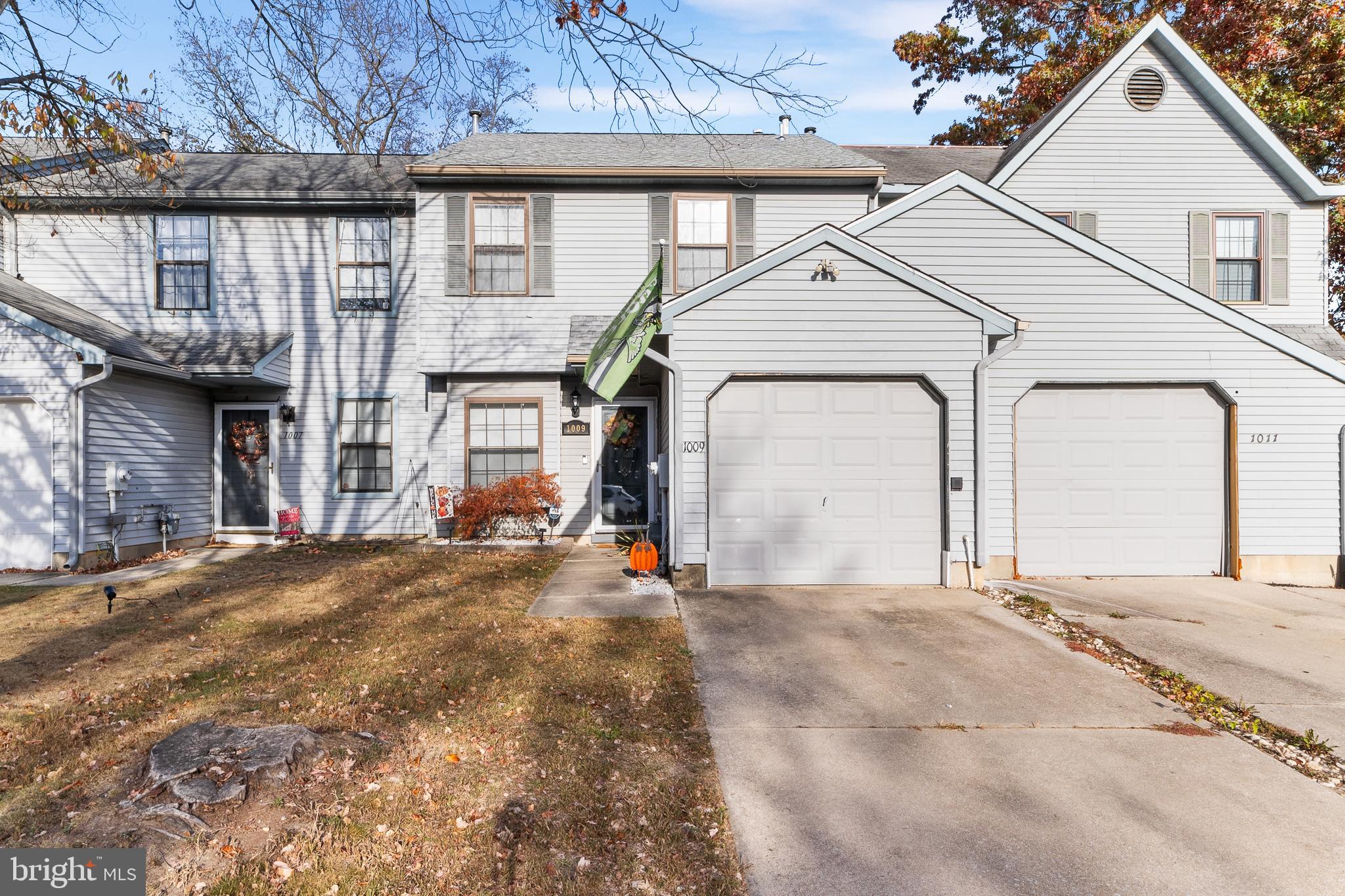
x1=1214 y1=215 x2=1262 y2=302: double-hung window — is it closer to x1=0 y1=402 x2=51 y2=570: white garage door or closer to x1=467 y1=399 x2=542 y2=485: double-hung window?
x1=467 y1=399 x2=542 y2=485: double-hung window

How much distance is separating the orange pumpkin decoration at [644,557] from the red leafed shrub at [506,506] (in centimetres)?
326

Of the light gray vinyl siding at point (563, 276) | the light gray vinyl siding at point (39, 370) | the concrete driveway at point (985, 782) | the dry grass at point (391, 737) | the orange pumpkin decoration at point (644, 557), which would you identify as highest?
the light gray vinyl siding at point (563, 276)

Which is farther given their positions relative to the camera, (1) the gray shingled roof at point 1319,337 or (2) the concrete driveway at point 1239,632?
(1) the gray shingled roof at point 1319,337

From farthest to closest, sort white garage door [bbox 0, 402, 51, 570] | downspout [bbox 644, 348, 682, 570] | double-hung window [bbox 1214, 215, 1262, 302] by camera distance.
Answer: double-hung window [bbox 1214, 215, 1262, 302], white garage door [bbox 0, 402, 51, 570], downspout [bbox 644, 348, 682, 570]

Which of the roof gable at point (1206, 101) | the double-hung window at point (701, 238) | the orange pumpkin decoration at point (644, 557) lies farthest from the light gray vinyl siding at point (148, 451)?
the roof gable at point (1206, 101)

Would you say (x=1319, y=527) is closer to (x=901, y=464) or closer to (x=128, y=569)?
(x=901, y=464)

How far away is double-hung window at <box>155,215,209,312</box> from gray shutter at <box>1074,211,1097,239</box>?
1518cm

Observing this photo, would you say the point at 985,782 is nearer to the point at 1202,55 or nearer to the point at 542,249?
the point at 542,249

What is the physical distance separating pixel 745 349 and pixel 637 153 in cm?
642

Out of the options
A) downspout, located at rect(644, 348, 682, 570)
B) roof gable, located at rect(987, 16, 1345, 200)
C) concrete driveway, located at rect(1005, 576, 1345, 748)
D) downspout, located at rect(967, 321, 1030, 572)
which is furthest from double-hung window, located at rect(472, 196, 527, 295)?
concrete driveway, located at rect(1005, 576, 1345, 748)

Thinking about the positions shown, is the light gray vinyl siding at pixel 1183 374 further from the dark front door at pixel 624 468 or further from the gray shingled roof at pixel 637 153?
the dark front door at pixel 624 468

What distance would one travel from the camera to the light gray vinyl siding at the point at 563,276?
36.7 ft

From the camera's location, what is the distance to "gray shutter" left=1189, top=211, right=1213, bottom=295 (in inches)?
A: 428

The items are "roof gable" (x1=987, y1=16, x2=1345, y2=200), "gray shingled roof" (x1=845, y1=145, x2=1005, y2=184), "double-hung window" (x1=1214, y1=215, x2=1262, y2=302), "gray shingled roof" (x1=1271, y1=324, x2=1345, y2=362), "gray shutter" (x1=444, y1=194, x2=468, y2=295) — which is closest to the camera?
"gray shingled roof" (x1=1271, y1=324, x2=1345, y2=362)
